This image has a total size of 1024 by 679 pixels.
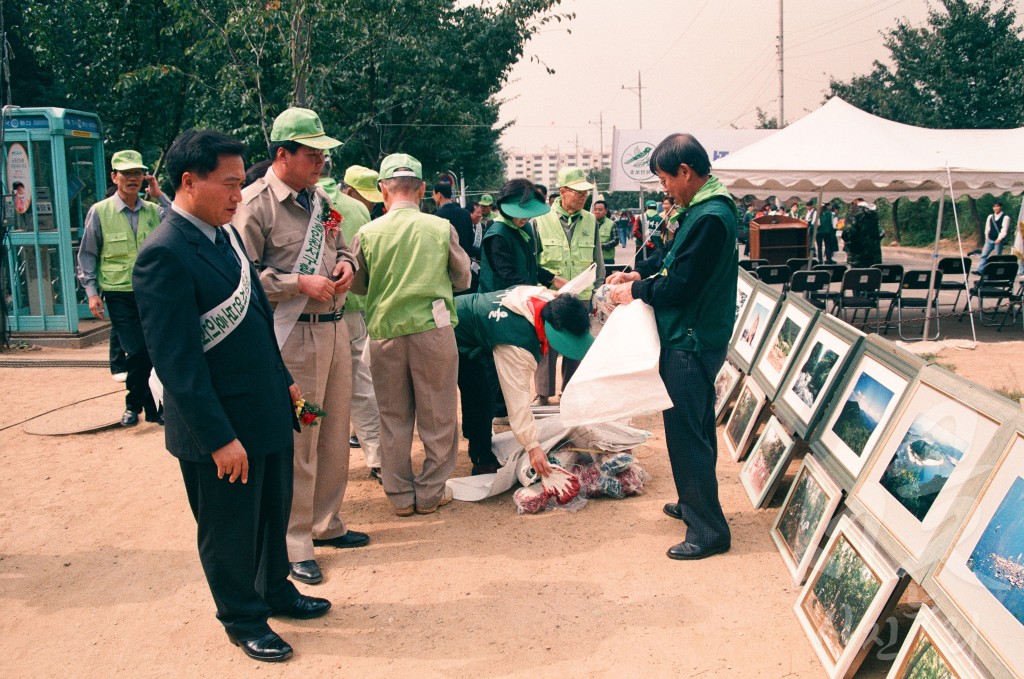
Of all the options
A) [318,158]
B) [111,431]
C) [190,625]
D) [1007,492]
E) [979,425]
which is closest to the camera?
[1007,492]

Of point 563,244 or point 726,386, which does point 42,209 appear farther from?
point 726,386

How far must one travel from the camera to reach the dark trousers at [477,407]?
516 cm

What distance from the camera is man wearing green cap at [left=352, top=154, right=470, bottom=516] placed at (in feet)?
14.5

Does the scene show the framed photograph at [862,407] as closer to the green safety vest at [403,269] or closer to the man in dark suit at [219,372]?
the green safety vest at [403,269]

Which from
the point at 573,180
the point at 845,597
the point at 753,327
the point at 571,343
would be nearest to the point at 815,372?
the point at 571,343

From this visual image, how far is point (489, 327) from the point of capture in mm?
4613

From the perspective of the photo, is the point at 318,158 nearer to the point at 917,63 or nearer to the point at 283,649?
the point at 283,649

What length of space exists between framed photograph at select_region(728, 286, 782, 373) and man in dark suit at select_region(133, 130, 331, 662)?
12.5 ft

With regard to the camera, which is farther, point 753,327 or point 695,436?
point 753,327

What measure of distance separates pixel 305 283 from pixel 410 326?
83cm

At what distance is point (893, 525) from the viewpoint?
2957 millimetres

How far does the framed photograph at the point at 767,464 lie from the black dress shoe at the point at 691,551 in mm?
663

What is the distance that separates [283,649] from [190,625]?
1.85ft

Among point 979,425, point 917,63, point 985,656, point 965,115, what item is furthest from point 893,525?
point 917,63
